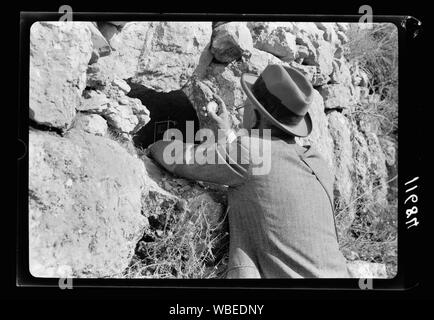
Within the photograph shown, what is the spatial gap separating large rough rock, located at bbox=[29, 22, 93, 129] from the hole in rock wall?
2.13 feet

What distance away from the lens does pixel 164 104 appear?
4.09 m

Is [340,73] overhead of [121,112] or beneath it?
overhead

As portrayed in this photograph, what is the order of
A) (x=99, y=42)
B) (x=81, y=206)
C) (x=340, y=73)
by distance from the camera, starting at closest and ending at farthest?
(x=81, y=206) → (x=99, y=42) → (x=340, y=73)

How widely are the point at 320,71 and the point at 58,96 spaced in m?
1.90

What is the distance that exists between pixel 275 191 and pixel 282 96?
495mm

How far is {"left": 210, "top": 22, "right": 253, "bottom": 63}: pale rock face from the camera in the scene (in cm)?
387

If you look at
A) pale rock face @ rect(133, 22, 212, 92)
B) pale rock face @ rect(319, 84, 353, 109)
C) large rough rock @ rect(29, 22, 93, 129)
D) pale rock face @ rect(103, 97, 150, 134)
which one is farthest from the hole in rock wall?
pale rock face @ rect(319, 84, 353, 109)

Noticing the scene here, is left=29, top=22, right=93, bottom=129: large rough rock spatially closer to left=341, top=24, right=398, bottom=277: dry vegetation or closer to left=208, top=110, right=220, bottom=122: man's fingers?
left=208, top=110, right=220, bottom=122: man's fingers

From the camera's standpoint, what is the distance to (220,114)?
3865 mm

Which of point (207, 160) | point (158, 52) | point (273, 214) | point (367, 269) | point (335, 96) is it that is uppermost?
point (158, 52)

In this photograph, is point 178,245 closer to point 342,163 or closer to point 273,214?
point 273,214

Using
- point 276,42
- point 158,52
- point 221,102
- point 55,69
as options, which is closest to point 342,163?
point 276,42
